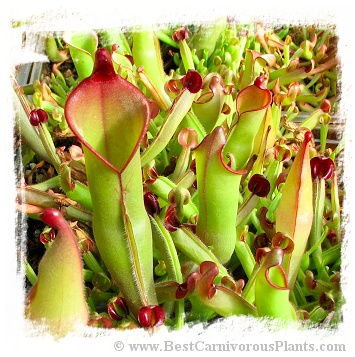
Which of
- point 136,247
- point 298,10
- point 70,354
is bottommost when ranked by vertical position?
point 70,354

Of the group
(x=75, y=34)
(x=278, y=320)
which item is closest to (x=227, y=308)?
(x=278, y=320)

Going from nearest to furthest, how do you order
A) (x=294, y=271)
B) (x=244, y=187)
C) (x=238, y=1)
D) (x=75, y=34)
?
(x=294, y=271) → (x=244, y=187) → (x=75, y=34) → (x=238, y=1)

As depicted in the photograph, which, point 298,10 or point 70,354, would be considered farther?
point 298,10

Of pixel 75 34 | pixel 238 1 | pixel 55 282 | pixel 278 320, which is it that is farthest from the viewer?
pixel 238 1

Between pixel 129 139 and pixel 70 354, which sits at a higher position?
Result: pixel 129 139

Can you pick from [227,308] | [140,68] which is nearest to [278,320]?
[227,308]

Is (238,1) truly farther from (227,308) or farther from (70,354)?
(70,354)

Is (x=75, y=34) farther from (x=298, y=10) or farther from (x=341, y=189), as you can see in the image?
(x=341, y=189)
